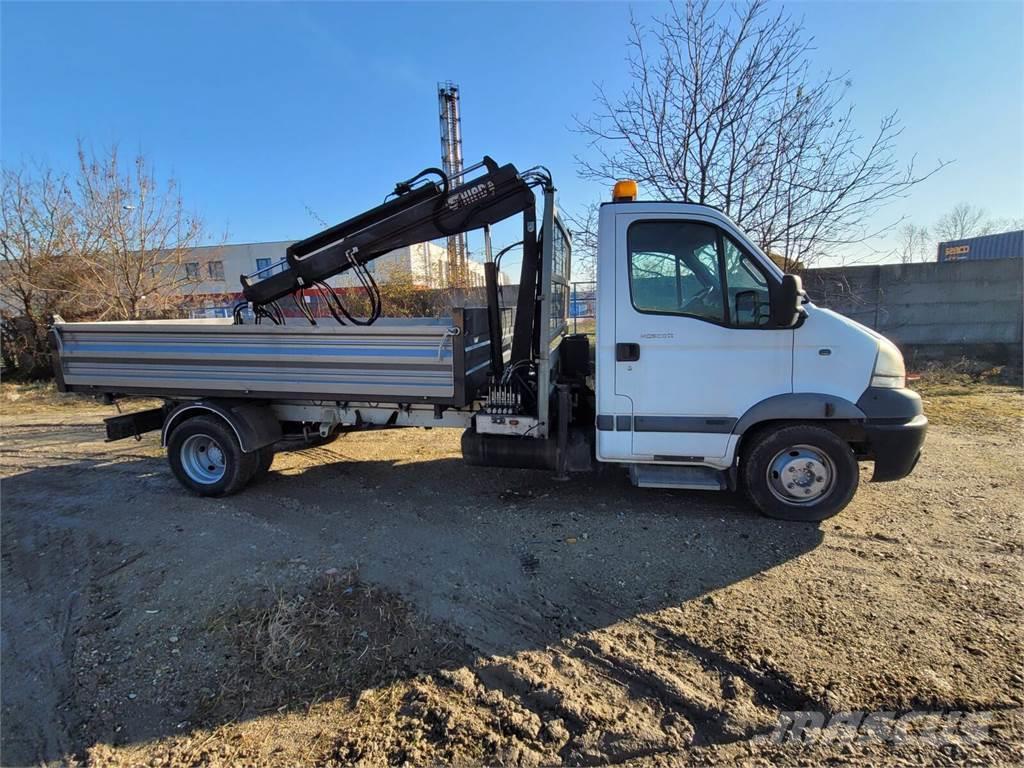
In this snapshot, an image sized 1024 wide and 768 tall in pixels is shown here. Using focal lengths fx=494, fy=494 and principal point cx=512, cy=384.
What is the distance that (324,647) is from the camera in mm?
2625

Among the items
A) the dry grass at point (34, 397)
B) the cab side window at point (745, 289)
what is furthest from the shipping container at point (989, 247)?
the dry grass at point (34, 397)

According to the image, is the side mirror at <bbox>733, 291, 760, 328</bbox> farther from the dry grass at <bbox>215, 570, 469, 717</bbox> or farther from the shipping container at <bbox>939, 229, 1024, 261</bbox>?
the shipping container at <bbox>939, 229, 1024, 261</bbox>

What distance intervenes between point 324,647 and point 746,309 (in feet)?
11.7

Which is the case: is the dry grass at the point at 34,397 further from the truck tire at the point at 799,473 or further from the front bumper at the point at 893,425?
the front bumper at the point at 893,425

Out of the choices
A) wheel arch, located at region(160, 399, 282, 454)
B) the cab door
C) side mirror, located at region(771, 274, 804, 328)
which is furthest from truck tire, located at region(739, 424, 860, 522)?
wheel arch, located at region(160, 399, 282, 454)

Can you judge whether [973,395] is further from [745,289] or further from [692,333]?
[692,333]

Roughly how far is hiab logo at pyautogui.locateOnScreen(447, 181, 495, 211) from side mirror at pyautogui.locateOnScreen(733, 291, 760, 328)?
220cm

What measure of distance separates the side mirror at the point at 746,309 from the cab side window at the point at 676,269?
11cm

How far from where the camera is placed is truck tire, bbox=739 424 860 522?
3797mm

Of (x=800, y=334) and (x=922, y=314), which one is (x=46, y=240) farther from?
(x=922, y=314)

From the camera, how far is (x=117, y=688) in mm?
2432

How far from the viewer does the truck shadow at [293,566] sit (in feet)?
8.00

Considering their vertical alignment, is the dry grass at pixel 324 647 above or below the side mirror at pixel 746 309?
below

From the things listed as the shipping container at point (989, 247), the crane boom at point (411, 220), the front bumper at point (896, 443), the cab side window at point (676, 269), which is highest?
the shipping container at point (989, 247)
